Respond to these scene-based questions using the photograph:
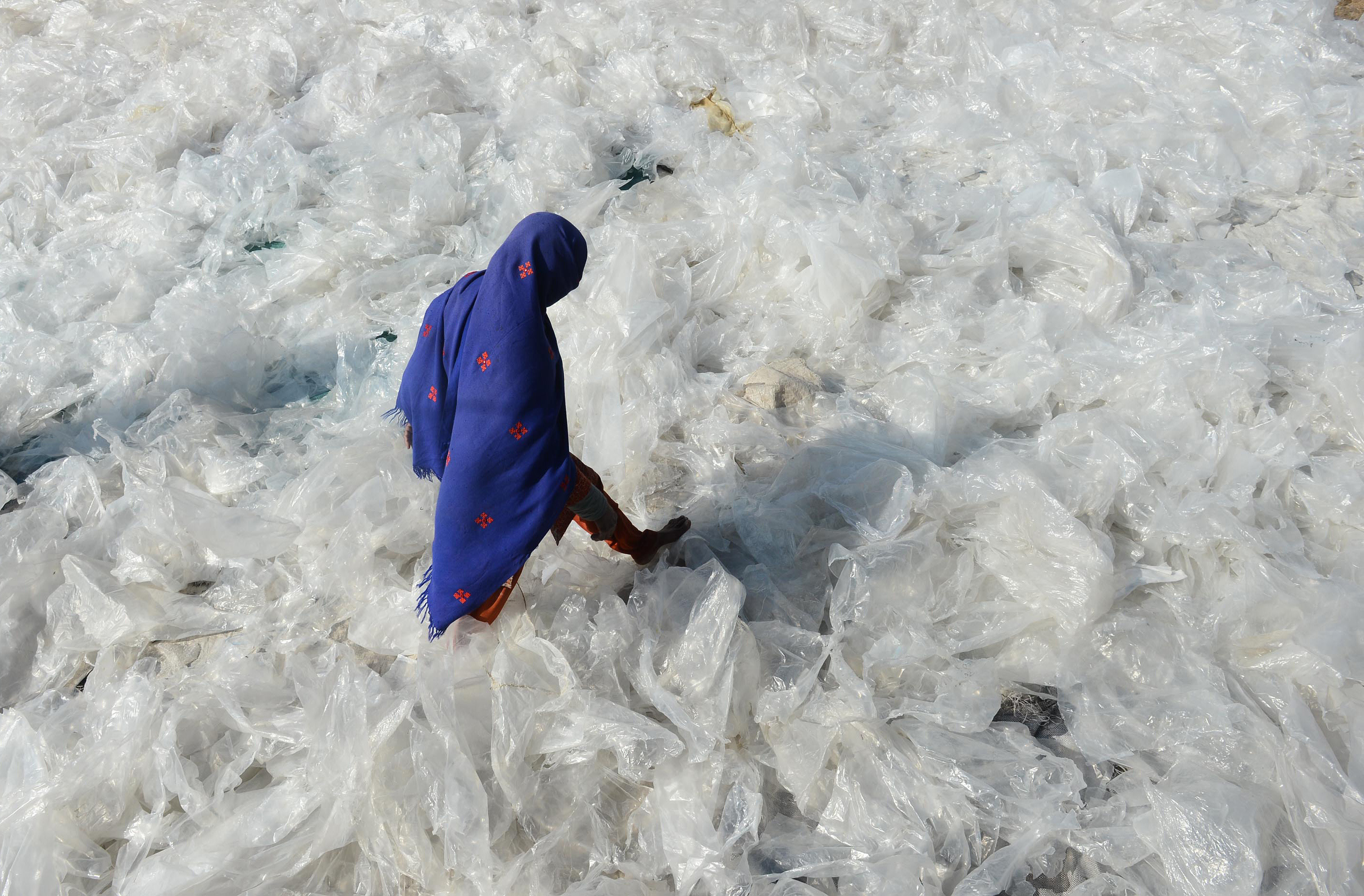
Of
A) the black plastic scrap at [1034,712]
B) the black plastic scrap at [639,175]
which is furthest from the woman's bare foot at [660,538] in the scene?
the black plastic scrap at [639,175]

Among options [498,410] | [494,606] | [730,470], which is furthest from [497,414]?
[730,470]

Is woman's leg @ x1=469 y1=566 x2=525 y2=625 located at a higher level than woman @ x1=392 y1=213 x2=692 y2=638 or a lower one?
lower

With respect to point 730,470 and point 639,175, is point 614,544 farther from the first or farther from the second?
point 639,175

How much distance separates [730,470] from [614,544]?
0.52 m

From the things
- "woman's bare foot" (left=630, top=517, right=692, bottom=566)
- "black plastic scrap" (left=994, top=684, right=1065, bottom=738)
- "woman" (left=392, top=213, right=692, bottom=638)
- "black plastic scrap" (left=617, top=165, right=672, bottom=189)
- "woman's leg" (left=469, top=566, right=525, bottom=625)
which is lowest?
"black plastic scrap" (left=994, top=684, right=1065, bottom=738)

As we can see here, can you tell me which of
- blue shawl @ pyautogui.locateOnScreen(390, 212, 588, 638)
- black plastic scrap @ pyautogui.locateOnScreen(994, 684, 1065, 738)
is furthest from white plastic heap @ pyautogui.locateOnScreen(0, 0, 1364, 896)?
blue shawl @ pyautogui.locateOnScreen(390, 212, 588, 638)

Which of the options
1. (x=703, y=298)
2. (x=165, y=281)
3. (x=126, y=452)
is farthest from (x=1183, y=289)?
(x=165, y=281)

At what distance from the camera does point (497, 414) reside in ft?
5.19

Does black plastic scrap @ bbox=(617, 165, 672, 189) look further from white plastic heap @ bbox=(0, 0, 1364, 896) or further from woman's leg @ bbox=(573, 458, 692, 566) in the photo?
woman's leg @ bbox=(573, 458, 692, 566)

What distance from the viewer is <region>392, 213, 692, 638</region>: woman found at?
157 cm

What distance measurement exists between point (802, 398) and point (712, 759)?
3.94ft

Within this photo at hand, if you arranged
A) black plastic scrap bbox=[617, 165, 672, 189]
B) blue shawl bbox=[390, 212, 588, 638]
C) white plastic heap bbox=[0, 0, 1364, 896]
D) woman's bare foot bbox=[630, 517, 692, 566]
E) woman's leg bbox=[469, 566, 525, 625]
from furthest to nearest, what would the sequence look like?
black plastic scrap bbox=[617, 165, 672, 189] → woman's bare foot bbox=[630, 517, 692, 566] → woman's leg bbox=[469, 566, 525, 625] → white plastic heap bbox=[0, 0, 1364, 896] → blue shawl bbox=[390, 212, 588, 638]

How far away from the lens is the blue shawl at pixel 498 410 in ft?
5.14

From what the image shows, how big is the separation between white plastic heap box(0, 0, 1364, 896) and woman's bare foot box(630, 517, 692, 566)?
0.17ft
